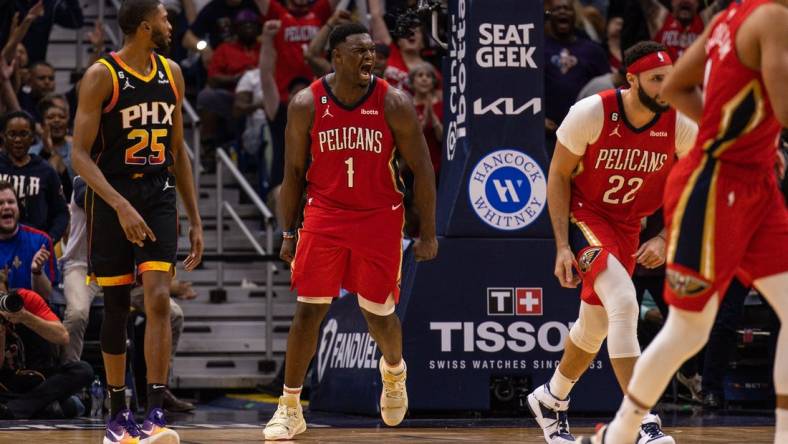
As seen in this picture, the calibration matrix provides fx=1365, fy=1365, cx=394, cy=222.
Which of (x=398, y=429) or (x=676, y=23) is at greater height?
(x=676, y=23)

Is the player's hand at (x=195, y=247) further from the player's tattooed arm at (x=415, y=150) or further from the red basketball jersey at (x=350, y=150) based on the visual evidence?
the player's tattooed arm at (x=415, y=150)

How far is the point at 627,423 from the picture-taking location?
5.14 meters

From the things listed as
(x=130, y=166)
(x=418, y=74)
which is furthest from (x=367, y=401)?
(x=418, y=74)

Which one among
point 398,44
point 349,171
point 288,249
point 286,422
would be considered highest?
point 398,44

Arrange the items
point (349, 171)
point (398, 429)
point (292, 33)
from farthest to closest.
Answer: point (292, 33)
point (398, 429)
point (349, 171)

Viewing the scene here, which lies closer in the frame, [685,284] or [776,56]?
[776,56]

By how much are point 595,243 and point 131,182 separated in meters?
2.40

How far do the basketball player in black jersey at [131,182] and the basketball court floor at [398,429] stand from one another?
2.17 feet

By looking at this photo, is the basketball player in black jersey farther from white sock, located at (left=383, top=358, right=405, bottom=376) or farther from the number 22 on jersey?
the number 22 on jersey

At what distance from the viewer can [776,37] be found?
472cm

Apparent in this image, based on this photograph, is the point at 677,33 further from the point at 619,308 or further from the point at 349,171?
the point at 619,308

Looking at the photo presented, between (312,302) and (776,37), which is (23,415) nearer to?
(312,302)

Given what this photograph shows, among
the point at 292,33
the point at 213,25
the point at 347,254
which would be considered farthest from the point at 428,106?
the point at 347,254

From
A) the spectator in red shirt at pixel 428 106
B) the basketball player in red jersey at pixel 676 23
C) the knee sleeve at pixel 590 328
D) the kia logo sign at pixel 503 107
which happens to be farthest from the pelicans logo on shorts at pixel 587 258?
the basketball player in red jersey at pixel 676 23
